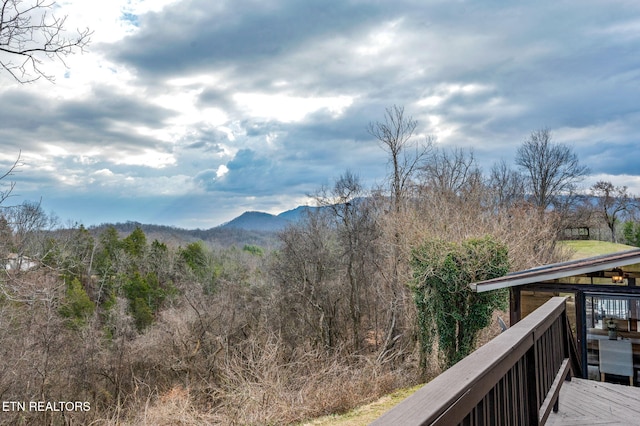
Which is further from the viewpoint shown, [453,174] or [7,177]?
[453,174]

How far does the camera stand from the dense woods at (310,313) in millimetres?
9633

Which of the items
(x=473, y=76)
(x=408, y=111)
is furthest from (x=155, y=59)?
(x=473, y=76)

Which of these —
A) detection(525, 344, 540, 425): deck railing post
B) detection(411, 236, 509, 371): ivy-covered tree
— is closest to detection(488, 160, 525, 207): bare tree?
detection(411, 236, 509, 371): ivy-covered tree

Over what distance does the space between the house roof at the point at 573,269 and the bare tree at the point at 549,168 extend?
87.8 feet

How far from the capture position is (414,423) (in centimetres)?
94

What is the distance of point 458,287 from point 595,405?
25.3 feet

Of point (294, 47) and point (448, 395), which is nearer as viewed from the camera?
point (448, 395)

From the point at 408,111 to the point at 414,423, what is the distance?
67.1 feet

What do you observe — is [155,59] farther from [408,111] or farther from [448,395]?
[448,395]

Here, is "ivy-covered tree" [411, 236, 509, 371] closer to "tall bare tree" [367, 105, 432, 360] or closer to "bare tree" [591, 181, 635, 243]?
"tall bare tree" [367, 105, 432, 360]

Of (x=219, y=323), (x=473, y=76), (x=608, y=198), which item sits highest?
(x=473, y=76)

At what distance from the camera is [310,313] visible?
21.3 meters

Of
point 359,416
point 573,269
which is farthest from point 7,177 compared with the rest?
point 573,269

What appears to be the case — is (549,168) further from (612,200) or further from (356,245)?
(356,245)
